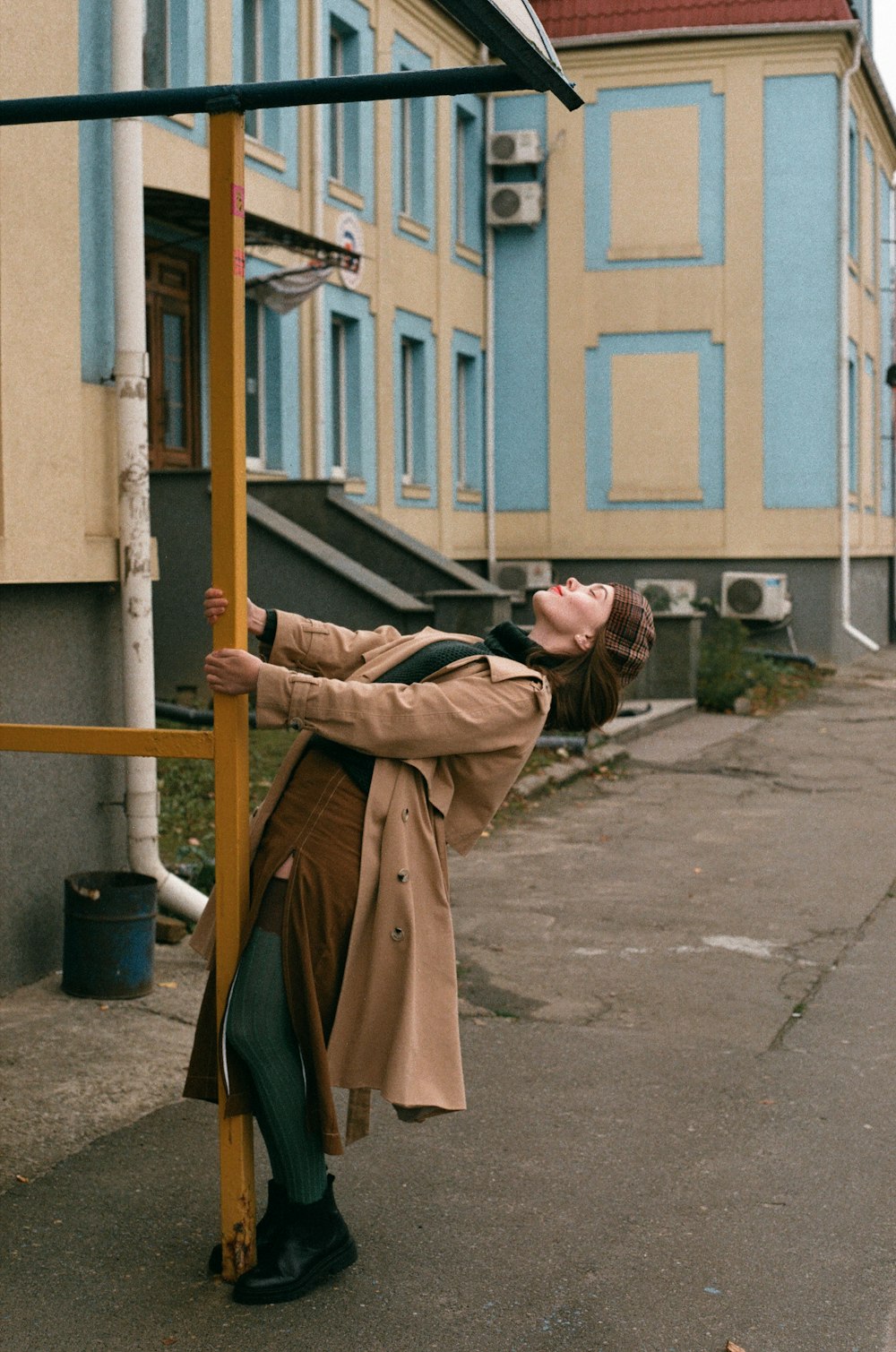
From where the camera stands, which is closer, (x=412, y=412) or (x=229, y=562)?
(x=229, y=562)

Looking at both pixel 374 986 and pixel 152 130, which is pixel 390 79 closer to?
pixel 374 986

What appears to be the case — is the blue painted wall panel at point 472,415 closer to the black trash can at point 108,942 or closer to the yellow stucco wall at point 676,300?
the yellow stucco wall at point 676,300

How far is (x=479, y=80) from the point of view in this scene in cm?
345

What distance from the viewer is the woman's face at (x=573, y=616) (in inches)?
147

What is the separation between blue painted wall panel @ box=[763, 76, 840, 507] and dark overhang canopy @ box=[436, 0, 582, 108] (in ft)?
64.2

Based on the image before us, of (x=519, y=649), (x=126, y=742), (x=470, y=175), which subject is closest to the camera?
(x=126, y=742)

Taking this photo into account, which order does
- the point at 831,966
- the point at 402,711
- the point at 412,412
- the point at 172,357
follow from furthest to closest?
the point at 412,412, the point at 172,357, the point at 831,966, the point at 402,711

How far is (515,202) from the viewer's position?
22.4 m

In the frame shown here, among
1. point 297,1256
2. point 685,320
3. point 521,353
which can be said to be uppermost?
point 685,320

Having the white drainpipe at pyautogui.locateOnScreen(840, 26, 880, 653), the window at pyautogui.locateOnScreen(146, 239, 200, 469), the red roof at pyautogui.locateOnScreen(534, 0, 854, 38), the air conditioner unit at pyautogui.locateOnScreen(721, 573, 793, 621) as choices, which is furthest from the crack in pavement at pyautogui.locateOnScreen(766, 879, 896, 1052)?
the red roof at pyautogui.locateOnScreen(534, 0, 854, 38)

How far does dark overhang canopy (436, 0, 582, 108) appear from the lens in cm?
316

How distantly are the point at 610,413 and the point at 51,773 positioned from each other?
1743 centimetres

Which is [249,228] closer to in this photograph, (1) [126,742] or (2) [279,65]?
(2) [279,65]

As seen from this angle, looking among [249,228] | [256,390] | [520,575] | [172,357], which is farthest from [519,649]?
[520,575]
